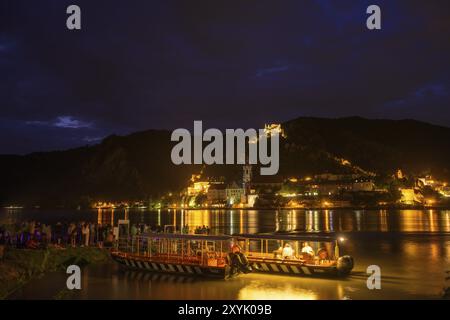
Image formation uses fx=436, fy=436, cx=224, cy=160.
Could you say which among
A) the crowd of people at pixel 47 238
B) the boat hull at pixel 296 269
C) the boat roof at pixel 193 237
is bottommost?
the boat hull at pixel 296 269

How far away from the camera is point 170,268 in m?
24.5

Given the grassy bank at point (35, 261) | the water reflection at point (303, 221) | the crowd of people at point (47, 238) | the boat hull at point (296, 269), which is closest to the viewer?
the grassy bank at point (35, 261)

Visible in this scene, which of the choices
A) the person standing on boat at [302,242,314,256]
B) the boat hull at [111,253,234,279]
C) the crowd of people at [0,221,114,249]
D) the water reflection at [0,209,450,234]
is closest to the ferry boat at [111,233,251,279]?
the boat hull at [111,253,234,279]

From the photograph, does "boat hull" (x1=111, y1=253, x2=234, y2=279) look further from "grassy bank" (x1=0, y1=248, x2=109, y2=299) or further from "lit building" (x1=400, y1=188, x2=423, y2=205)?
"lit building" (x1=400, y1=188, x2=423, y2=205)

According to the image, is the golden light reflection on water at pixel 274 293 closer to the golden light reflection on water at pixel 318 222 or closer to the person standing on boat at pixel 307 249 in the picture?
the person standing on boat at pixel 307 249

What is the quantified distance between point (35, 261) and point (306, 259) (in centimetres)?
1539

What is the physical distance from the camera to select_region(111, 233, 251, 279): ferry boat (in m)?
22.9

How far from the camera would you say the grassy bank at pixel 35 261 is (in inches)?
834

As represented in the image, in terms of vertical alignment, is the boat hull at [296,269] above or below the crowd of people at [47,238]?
below

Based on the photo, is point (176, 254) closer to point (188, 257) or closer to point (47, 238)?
point (188, 257)

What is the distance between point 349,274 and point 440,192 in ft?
597

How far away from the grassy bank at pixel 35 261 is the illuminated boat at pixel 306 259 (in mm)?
10219

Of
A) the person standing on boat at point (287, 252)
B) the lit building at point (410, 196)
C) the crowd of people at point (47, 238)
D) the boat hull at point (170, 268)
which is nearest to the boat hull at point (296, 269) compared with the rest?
the person standing on boat at point (287, 252)
